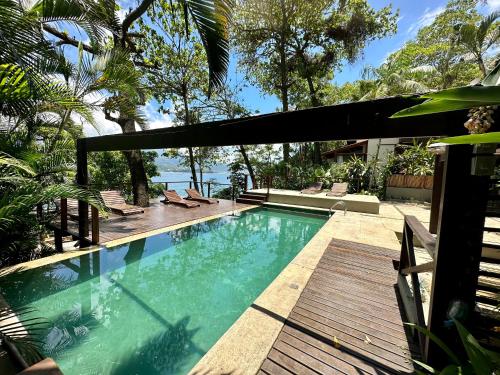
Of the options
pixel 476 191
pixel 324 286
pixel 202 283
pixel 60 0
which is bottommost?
pixel 202 283

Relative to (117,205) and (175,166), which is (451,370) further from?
(175,166)

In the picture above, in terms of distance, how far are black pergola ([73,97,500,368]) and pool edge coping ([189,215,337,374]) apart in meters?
1.49

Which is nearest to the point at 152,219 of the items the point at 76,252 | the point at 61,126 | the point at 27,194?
the point at 76,252

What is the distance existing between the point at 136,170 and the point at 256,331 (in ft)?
28.7

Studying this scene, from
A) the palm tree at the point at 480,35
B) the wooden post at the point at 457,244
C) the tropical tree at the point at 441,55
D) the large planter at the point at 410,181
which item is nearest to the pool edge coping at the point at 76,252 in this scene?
the wooden post at the point at 457,244

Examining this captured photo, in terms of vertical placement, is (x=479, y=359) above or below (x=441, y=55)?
below

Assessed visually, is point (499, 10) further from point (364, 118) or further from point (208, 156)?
point (208, 156)

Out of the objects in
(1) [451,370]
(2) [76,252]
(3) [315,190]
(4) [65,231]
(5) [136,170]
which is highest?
(5) [136,170]

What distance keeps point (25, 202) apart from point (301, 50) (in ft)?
53.0

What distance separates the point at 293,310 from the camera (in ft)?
10.2

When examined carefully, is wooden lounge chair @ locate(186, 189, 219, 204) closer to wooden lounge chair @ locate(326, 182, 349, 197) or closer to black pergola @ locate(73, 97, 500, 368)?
wooden lounge chair @ locate(326, 182, 349, 197)

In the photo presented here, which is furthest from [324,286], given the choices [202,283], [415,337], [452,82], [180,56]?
[452,82]

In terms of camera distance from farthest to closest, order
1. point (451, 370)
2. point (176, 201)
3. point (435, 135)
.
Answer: point (176, 201) → point (435, 135) → point (451, 370)

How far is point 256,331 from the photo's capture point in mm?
2734
